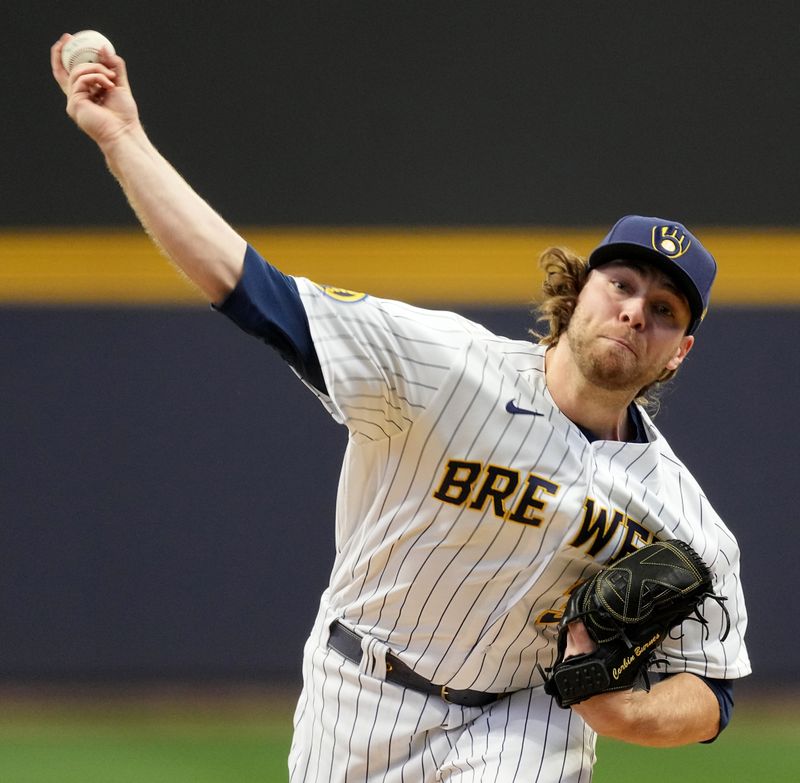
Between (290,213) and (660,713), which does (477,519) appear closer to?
(660,713)

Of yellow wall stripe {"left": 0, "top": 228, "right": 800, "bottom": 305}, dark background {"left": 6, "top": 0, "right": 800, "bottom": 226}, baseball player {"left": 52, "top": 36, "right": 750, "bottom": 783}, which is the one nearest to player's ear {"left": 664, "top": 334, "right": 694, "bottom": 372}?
baseball player {"left": 52, "top": 36, "right": 750, "bottom": 783}

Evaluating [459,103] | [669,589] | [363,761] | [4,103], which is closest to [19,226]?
[4,103]

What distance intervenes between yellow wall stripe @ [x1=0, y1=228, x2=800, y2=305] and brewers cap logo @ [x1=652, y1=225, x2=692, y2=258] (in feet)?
8.31

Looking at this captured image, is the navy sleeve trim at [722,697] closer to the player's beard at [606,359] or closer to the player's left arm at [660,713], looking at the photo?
the player's left arm at [660,713]

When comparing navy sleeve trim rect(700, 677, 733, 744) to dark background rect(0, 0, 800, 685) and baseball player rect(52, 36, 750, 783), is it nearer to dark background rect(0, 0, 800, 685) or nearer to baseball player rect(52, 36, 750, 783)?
baseball player rect(52, 36, 750, 783)

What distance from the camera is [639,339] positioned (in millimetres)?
2436

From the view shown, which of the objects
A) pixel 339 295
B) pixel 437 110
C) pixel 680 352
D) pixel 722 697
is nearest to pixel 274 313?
pixel 339 295

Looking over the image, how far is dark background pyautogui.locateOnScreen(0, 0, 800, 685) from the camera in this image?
16.6ft

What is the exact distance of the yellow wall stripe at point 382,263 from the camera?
5047 millimetres

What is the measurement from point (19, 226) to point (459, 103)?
2.04 m

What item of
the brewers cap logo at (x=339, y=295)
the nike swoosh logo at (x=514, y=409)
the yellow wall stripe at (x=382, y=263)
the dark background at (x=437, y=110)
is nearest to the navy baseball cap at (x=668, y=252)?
the nike swoosh logo at (x=514, y=409)

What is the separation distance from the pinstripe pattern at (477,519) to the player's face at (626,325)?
0.40 feet

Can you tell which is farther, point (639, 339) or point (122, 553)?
point (122, 553)

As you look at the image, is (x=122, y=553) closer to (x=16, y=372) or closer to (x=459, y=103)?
(x=16, y=372)
